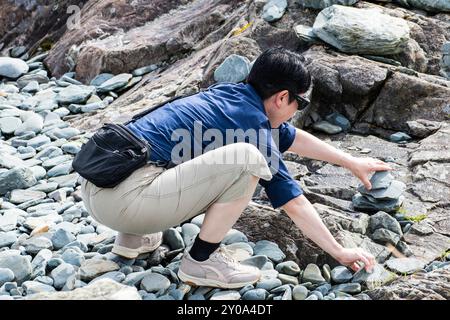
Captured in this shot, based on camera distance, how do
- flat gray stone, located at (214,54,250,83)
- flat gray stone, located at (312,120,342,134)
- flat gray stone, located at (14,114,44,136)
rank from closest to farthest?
flat gray stone, located at (312,120,342,134) < flat gray stone, located at (214,54,250,83) < flat gray stone, located at (14,114,44,136)

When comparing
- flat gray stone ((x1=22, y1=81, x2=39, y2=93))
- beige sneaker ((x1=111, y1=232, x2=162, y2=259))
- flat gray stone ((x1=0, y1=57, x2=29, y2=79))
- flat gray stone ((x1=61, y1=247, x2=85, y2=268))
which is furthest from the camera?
flat gray stone ((x1=0, y1=57, x2=29, y2=79))

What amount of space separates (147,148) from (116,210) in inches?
15.5

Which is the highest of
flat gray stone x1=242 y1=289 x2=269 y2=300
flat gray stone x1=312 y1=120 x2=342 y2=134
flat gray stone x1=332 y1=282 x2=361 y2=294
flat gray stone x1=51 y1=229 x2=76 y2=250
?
flat gray stone x1=242 y1=289 x2=269 y2=300

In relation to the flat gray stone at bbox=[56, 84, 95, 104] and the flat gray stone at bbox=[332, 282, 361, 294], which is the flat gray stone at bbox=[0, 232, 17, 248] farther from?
the flat gray stone at bbox=[56, 84, 95, 104]

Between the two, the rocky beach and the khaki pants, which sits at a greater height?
the khaki pants

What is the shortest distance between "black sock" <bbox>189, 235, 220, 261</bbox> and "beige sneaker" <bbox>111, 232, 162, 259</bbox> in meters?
0.46

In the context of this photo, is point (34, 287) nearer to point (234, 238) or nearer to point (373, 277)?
point (234, 238)

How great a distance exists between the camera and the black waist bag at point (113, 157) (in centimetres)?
441

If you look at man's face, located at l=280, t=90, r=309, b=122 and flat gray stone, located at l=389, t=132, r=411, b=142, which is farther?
flat gray stone, located at l=389, t=132, r=411, b=142

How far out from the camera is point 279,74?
4.59 meters

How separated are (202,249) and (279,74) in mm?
1106

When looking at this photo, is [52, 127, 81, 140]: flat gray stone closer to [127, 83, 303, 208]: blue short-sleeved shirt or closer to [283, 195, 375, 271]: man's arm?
[127, 83, 303, 208]: blue short-sleeved shirt

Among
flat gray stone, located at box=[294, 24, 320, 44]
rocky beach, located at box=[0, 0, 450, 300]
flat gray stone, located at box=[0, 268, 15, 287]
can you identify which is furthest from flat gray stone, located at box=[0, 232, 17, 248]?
flat gray stone, located at box=[294, 24, 320, 44]
